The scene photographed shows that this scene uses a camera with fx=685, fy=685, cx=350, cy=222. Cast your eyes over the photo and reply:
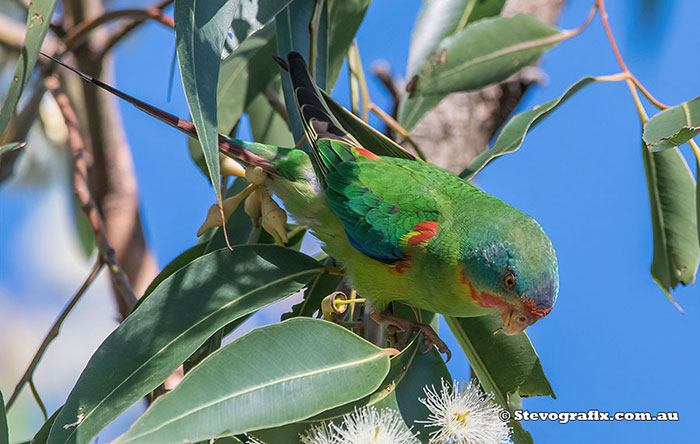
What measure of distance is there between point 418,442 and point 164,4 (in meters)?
1.61

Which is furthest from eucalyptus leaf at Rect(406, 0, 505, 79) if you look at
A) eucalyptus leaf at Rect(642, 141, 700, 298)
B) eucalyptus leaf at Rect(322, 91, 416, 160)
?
eucalyptus leaf at Rect(642, 141, 700, 298)

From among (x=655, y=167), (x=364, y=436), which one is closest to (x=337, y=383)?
(x=364, y=436)

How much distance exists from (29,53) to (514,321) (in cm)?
92

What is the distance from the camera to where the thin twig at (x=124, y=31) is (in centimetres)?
209

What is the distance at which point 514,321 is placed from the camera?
121 cm

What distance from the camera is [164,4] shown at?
6.99 ft

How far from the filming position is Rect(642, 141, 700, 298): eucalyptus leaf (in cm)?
165

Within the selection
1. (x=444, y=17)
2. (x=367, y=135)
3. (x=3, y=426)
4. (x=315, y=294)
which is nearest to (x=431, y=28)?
(x=444, y=17)

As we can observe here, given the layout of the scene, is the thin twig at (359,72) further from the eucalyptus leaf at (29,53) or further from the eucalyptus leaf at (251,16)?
the eucalyptus leaf at (29,53)

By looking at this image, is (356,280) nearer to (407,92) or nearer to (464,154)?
(407,92)

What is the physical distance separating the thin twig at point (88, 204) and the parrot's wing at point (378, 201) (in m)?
0.61

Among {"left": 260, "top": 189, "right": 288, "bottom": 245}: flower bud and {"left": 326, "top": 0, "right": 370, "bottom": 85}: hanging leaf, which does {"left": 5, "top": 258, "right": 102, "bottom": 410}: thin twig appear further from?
{"left": 326, "top": 0, "right": 370, "bottom": 85}: hanging leaf

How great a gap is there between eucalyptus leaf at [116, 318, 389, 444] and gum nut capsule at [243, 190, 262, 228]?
47 centimetres

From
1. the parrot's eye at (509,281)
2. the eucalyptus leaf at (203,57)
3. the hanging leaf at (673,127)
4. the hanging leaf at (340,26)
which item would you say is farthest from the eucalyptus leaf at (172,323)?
the hanging leaf at (673,127)
